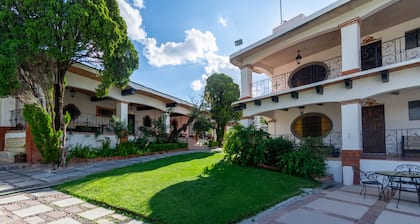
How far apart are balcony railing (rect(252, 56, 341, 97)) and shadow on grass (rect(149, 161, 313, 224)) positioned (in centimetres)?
574

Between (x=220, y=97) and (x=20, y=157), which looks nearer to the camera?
(x=20, y=157)

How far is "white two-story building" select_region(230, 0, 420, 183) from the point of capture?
846 centimetres

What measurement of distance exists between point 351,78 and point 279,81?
582cm

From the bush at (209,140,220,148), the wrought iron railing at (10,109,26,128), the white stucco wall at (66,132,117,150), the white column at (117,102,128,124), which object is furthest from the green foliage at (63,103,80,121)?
the bush at (209,140,220,148)

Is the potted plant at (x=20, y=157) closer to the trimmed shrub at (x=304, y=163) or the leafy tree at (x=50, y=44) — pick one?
the leafy tree at (x=50, y=44)

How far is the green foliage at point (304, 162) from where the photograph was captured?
835cm

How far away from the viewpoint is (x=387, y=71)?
7.86 m

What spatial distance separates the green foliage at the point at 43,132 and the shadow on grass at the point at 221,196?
563 centimetres

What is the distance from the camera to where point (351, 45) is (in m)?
8.88

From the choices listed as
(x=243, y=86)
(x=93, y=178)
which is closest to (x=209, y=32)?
(x=243, y=86)

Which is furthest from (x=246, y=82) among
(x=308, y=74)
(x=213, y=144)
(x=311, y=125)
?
(x=213, y=144)

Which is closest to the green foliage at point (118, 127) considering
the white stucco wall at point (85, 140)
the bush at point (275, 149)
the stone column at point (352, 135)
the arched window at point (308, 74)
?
the white stucco wall at point (85, 140)

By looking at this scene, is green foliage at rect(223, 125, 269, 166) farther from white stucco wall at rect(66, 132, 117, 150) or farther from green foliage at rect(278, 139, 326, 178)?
white stucco wall at rect(66, 132, 117, 150)

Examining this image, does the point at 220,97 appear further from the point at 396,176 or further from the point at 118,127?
the point at 396,176
